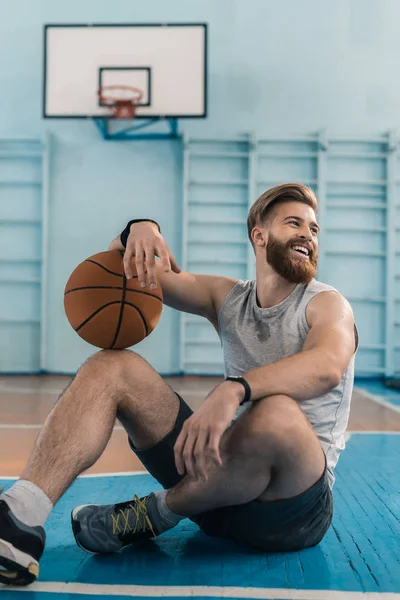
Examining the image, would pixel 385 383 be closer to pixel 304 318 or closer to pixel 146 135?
pixel 146 135

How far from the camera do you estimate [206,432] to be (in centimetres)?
143

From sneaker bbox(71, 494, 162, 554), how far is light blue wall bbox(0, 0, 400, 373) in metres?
5.16

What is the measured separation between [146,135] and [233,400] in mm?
5778

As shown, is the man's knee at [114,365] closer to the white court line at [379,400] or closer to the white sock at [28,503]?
the white sock at [28,503]

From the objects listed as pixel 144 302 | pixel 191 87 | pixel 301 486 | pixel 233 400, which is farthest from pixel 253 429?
pixel 191 87

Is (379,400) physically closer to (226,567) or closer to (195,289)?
(195,289)

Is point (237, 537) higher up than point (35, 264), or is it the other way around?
point (35, 264)

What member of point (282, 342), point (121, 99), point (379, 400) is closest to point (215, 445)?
point (282, 342)

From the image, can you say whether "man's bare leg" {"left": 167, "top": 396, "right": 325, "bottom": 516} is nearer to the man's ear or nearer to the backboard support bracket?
the man's ear

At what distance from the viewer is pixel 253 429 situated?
149 cm

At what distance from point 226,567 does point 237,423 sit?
41cm

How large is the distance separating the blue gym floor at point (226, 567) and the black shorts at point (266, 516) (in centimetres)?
4

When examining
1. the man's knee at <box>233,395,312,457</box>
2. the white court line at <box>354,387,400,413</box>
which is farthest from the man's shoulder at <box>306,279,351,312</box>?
the white court line at <box>354,387,400,413</box>

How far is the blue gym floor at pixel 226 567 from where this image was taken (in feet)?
4.88
